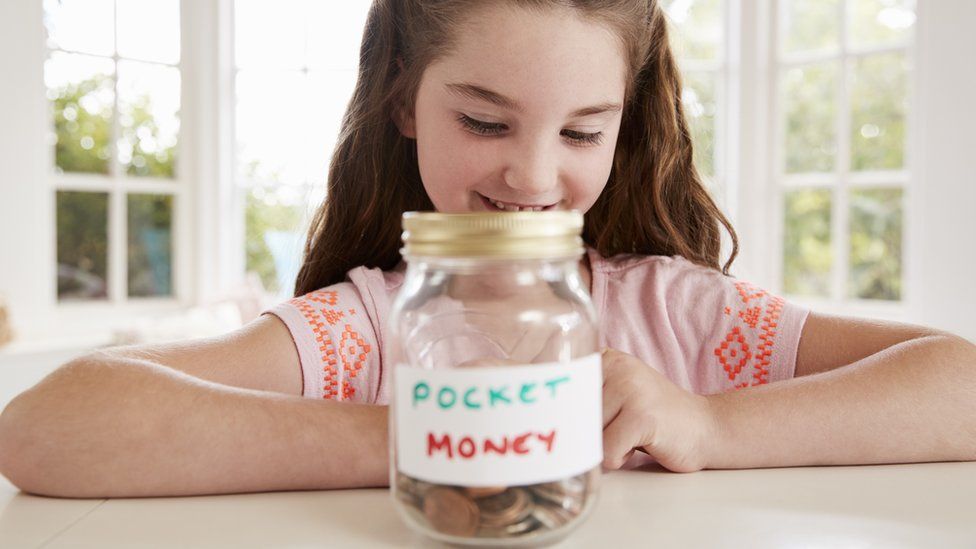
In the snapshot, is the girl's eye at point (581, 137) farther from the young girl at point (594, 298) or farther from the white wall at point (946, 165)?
the white wall at point (946, 165)

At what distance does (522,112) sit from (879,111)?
261 cm

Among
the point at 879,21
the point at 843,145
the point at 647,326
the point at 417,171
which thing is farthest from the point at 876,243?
the point at 417,171

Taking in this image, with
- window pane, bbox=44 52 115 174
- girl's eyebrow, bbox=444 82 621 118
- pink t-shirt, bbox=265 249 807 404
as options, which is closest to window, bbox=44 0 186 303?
window pane, bbox=44 52 115 174

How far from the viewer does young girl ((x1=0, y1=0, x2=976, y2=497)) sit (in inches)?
25.3

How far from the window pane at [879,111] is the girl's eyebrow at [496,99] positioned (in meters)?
2.46

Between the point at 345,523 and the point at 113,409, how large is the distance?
0.76 ft

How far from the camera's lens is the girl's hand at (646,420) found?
2.11 feet

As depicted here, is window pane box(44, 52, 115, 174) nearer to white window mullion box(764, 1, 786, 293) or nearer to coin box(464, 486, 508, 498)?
white window mullion box(764, 1, 786, 293)

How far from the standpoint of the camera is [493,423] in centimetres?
45

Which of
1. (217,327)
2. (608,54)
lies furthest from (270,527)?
(217,327)

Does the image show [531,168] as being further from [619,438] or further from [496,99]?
[619,438]

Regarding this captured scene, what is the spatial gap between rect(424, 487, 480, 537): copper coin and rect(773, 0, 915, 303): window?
291cm

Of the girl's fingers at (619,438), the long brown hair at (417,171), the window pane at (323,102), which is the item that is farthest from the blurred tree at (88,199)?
the girl's fingers at (619,438)

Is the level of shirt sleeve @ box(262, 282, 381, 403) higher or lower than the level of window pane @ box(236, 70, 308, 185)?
lower
